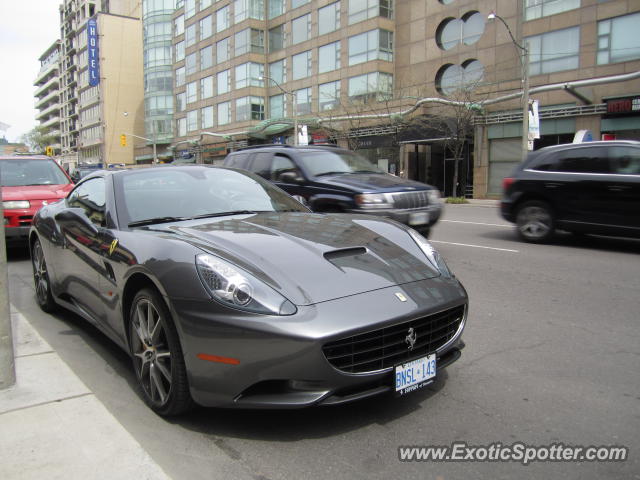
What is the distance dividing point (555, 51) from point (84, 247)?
1148 inches

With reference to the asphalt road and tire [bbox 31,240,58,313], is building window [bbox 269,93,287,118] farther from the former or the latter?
the asphalt road

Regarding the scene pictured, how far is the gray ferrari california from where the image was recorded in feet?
8.68

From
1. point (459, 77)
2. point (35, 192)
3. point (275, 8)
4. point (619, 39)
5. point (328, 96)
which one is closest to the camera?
point (35, 192)

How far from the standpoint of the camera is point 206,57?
54.8 meters

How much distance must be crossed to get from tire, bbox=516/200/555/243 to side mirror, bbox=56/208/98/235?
7940mm

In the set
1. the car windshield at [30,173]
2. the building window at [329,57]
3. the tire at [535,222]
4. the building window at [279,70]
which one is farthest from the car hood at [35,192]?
the building window at [279,70]

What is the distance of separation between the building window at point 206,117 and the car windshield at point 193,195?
5170 centimetres

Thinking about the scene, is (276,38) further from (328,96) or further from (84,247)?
(84,247)

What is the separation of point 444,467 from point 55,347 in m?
3.35

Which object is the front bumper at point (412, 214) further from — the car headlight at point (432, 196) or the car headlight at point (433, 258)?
the car headlight at point (433, 258)

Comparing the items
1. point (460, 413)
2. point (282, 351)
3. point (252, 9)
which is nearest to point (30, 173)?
point (282, 351)

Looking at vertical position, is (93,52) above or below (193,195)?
above

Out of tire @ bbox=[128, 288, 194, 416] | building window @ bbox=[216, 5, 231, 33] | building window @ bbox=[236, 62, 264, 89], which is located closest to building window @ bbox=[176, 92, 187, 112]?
building window @ bbox=[216, 5, 231, 33]

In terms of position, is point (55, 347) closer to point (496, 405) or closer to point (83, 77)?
point (496, 405)
